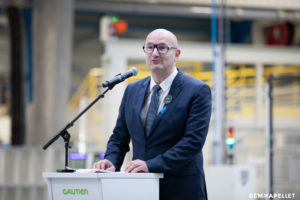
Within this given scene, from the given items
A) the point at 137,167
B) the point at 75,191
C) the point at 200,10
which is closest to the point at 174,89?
the point at 137,167

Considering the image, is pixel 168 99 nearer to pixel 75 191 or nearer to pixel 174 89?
pixel 174 89

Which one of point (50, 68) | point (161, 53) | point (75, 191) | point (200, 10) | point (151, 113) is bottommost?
point (75, 191)

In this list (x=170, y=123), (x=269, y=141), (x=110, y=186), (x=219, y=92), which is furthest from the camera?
(x=219, y=92)

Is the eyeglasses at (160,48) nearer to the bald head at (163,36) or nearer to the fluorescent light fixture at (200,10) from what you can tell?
the bald head at (163,36)

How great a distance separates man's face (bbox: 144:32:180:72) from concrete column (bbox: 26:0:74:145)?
7.50m

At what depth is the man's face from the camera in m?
3.03

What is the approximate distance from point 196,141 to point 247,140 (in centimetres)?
919

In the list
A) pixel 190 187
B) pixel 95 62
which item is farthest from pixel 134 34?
pixel 190 187

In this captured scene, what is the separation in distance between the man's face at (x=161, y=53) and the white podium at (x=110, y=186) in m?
0.63

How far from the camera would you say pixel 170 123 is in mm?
3006

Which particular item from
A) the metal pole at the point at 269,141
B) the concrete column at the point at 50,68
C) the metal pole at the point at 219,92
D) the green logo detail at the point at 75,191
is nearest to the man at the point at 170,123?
the green logo detail at the point at 75,191

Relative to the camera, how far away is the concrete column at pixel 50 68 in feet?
34.4

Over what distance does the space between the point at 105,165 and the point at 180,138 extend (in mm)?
431

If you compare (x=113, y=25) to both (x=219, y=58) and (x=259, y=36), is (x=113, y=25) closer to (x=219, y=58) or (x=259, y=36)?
(x=219, y=58)
